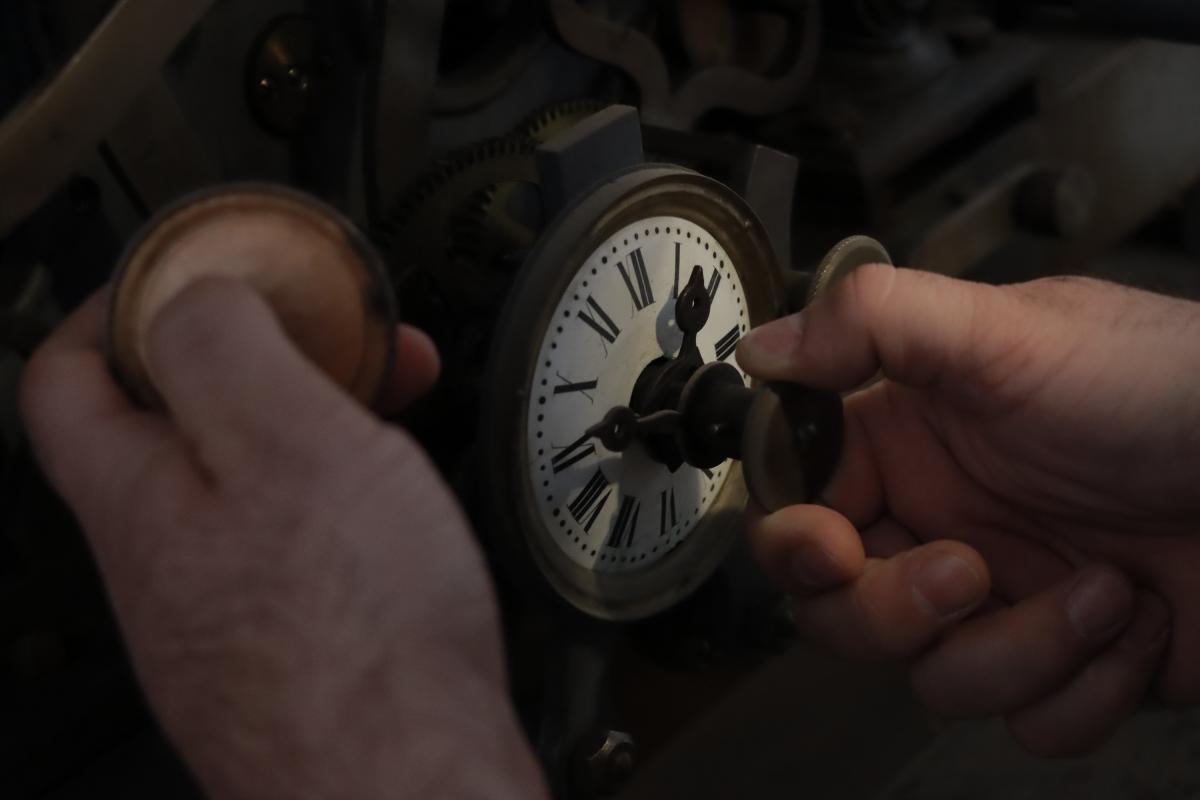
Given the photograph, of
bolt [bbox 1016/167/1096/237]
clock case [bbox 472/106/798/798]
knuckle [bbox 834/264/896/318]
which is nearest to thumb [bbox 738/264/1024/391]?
knuckle [bbox 834/264/896/318]

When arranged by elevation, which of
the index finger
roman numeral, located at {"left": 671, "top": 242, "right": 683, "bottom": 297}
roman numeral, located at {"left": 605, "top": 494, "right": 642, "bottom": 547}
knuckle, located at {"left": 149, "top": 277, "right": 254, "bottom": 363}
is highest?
knuckle, located at {"left": 149, "top": 277, "right": 254, "bottom": 363}

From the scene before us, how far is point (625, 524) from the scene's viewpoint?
79 centimetres

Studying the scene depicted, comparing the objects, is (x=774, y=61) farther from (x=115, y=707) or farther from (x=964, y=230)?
(x=115, y=707)

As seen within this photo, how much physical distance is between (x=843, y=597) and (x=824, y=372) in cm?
18

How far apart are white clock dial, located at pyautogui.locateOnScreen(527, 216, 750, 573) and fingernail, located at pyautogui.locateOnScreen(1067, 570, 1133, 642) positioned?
0.26m

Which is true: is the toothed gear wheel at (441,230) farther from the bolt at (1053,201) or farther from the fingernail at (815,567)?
the bolt at (1053,201)

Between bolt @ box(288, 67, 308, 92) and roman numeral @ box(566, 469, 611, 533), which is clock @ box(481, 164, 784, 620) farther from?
bolt @ box(288, 67, 308, 92)

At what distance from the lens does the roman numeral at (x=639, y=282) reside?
0.73m

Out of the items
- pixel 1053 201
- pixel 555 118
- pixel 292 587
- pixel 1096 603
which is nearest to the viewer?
pixel 292 587

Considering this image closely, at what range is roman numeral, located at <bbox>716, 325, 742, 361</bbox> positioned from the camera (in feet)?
2.68

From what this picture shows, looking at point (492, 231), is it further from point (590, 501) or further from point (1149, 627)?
point (1149, 627)

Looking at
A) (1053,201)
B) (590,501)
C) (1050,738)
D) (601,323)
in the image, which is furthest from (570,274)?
(1053,201)

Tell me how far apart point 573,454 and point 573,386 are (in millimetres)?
45

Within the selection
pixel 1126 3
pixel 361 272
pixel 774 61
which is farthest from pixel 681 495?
pixel 1126 3
